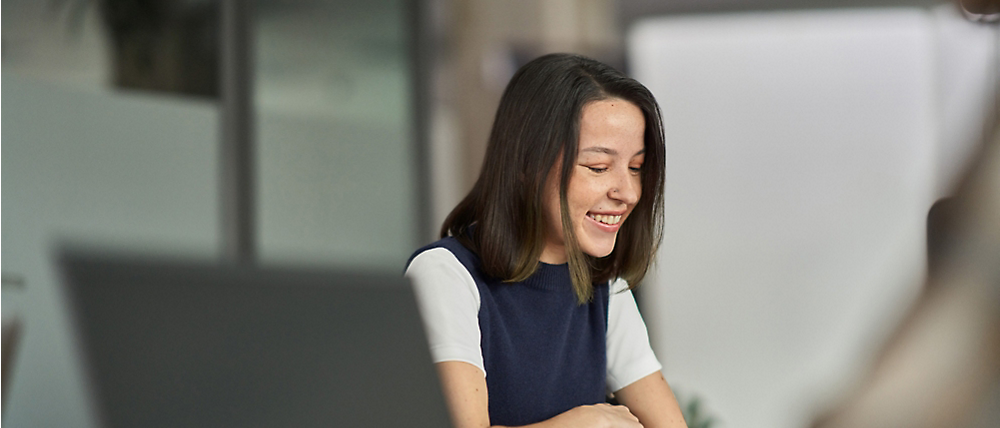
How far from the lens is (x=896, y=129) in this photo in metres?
2.96

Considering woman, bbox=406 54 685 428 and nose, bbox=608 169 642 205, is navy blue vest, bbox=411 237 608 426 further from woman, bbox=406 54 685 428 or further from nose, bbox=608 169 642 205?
nose, bbox=608 169 642 205

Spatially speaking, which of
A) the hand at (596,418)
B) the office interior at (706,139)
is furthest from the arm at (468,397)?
the office interior at (706,139)

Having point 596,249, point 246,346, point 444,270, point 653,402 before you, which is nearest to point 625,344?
point 653,402

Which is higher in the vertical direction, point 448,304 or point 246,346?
point 246,346

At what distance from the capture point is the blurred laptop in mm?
300

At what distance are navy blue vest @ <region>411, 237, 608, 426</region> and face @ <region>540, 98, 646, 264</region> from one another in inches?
3.0

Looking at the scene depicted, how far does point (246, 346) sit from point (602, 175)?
567mm

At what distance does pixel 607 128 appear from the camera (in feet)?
2.77

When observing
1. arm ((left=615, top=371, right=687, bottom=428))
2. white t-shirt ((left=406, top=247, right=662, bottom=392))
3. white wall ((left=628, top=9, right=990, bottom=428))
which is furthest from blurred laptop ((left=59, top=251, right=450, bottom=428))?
white wall ((left=628, top=9, right=990, bottom=428))

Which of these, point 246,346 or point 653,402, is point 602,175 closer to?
point 653,402

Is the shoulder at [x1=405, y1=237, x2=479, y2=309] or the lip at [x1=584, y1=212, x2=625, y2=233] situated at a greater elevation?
the lip at [x1=584, y1=212, x2=625, y2=233]

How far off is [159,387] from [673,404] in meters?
0.75

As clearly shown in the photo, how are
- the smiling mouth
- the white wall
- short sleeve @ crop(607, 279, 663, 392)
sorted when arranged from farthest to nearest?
the white wall < short sleeve @ crop(607, 279, 663, 392) < the smiling mouth

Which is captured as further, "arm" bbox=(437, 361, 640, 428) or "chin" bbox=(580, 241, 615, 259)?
"chin" bbox=(580, 241, 615, 259)
